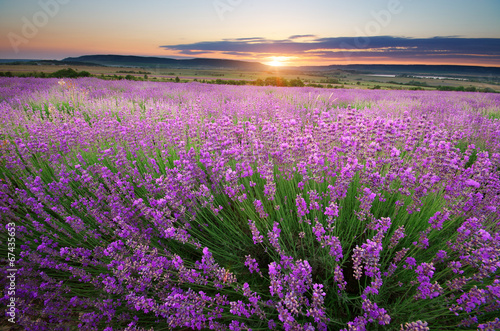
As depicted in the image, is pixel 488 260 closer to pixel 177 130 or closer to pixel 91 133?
pixel 177 130

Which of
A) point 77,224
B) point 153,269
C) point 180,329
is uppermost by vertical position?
point 77,224

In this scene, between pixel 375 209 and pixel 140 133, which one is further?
pixel 140 133

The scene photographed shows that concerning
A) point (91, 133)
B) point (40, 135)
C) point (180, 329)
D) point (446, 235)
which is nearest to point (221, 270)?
point (180, 329)

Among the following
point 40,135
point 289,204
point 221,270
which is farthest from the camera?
point 40,135

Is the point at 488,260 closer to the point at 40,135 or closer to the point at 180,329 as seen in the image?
the point at 180,329

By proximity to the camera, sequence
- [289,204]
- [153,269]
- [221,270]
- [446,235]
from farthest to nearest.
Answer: [289,204] → [446,235] → [153,269] → [221,270]

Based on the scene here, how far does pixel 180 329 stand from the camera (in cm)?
176

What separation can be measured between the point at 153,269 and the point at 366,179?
155cm

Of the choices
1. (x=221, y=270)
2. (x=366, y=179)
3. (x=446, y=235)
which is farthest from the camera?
(x=446, y=235)

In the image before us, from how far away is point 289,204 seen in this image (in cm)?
218

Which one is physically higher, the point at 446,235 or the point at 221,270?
the point at 221,270

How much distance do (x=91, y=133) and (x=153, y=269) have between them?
250cm

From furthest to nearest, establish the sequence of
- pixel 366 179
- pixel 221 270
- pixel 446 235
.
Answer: pixel 446 235, pixel 366 179, pixel 221 270

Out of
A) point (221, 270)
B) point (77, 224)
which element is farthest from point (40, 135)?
point (221, 270)
